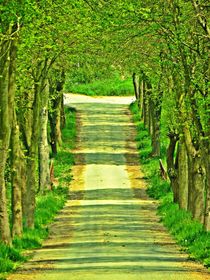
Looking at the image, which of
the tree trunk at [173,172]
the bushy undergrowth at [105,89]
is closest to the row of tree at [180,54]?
the tree trunk at [173,172]

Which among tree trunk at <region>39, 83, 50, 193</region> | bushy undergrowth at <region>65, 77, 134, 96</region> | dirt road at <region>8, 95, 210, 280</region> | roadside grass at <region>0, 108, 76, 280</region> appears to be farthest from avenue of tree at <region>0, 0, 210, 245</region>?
bushy undergrowth at <region>65, 77, 134, 96</region>

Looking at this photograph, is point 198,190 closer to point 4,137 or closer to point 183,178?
point 183,178

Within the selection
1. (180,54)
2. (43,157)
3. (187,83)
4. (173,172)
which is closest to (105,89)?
(43,157)

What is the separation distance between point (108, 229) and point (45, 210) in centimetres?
657

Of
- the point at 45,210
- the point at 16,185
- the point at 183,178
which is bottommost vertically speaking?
the point at 45,210

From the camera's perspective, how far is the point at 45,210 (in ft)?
139

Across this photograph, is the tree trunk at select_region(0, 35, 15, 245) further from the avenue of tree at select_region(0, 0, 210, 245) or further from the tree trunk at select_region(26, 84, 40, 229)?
the tree trunk at select_region(26, 84, 40, 229)

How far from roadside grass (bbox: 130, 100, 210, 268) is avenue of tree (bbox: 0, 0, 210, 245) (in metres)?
0.75

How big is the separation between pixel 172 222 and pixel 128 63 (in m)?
10.2

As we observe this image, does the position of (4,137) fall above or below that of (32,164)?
above

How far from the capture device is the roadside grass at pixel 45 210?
2541cm

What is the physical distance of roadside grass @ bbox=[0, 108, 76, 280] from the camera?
25406 millimetres

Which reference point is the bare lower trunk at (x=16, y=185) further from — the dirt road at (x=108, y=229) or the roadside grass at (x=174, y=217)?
the roadside grass at (x=174, y=217)

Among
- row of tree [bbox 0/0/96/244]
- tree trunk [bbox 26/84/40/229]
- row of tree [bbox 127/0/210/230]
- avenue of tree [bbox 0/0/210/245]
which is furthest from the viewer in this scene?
tree trunk [bbox 26/84/40/229]
